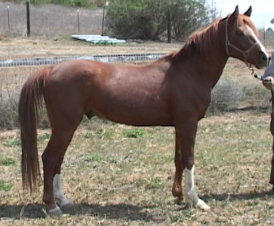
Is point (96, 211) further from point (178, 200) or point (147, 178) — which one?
point (147, 178)

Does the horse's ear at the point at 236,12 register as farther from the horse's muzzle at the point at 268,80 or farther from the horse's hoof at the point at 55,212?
the horse's hoof at the point at 55,212

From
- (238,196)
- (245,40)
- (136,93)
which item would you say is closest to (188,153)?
(136,93)

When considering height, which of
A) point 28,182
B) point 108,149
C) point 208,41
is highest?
point 208,41

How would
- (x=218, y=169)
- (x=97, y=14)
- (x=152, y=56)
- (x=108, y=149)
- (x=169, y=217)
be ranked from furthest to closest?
1. (x=97, y=14)
2. (x=152, y=56)
3. (x=108, y=149)
4. (x=218, y=169)
5. (x=169, y=217)

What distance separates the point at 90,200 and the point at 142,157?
6.72 ft

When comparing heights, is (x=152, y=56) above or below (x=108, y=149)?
above

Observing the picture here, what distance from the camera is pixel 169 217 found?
16.2 feet

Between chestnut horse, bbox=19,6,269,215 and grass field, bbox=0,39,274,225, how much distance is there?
1.08 feet

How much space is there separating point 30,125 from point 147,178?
1.87 metres

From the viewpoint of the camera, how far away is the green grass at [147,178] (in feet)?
16.4

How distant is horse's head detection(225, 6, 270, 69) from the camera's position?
4.98m

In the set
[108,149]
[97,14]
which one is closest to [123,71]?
[108,149]

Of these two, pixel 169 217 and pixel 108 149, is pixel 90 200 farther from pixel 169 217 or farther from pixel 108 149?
pixel 108 149

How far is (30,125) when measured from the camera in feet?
16.8
